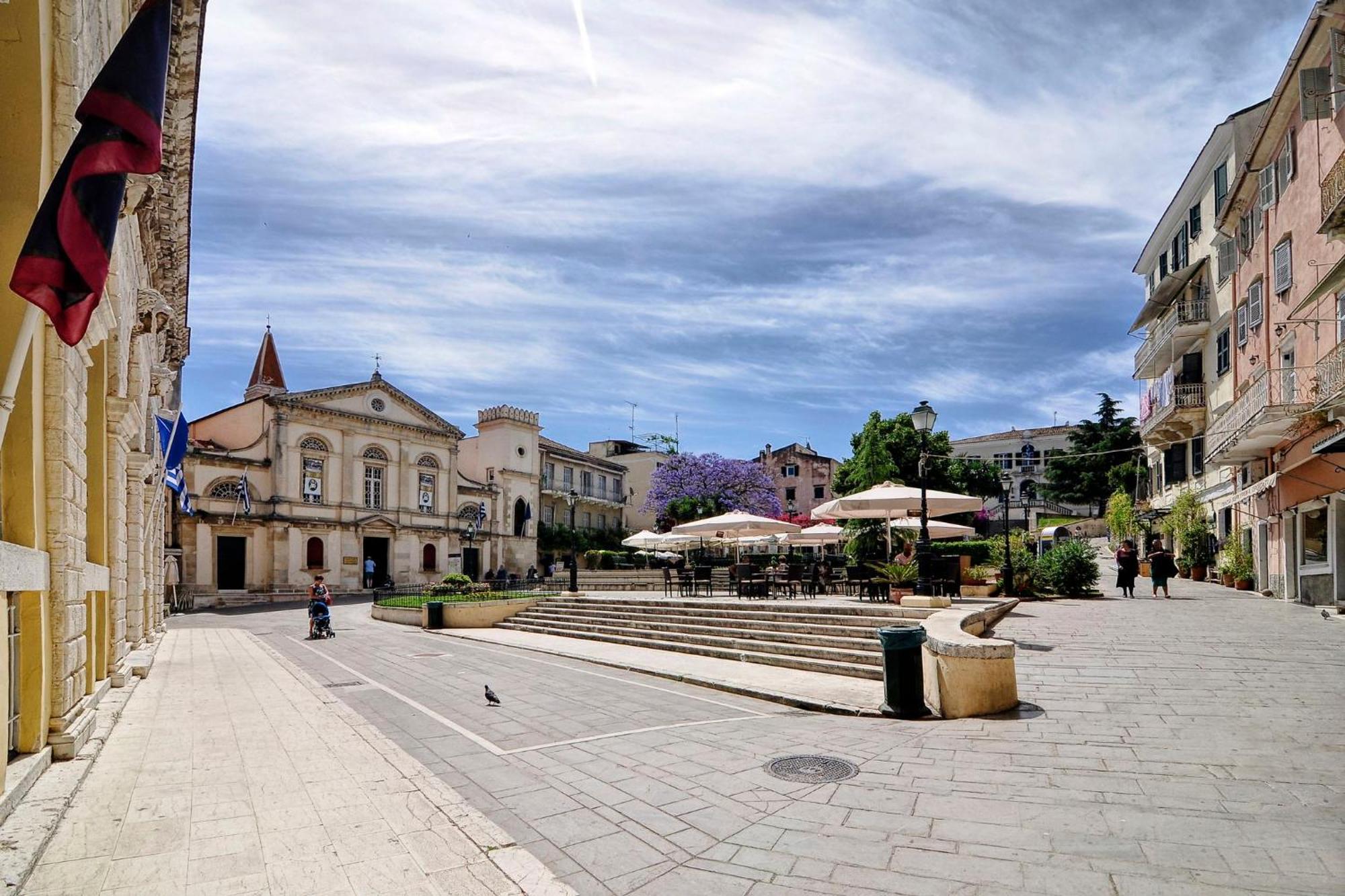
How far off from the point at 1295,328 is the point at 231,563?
135ft

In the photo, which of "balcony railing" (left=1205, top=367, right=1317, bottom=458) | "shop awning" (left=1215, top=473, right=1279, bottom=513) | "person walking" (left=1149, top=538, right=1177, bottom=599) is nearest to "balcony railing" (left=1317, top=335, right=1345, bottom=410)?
"balcony railing" (left=1205, top=367, right=1317, bottom=458)

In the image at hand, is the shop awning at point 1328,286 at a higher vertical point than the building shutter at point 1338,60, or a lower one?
lower

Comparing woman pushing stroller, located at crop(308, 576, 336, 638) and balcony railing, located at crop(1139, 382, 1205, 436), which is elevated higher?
balcony railing, located at crop(1139, 382, 1205, 436)

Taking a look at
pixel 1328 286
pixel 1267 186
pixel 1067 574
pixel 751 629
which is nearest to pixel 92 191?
pixel 751 629

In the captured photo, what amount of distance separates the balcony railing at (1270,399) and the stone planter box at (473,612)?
1878cm

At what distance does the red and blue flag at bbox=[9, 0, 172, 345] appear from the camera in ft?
11.6

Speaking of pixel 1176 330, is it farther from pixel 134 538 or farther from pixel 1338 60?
pixel 134 538

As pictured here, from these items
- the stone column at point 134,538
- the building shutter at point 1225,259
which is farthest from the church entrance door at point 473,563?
the building shutter at point 1225,259

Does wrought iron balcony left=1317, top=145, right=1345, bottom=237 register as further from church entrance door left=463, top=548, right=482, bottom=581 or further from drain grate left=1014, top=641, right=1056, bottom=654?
church entrance door left=463, top=548, right=482, bottom=581

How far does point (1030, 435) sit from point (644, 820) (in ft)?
265

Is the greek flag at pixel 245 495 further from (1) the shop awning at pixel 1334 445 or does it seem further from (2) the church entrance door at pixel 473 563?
(1) the shop awning at pixel 1334 445

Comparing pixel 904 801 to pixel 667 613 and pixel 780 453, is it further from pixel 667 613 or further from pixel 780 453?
pixel 780 453

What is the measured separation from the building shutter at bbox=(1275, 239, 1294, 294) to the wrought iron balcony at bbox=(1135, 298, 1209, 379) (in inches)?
302

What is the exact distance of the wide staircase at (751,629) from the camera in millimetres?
12250
